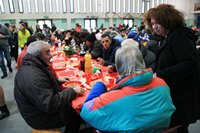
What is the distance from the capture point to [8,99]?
3184 mm

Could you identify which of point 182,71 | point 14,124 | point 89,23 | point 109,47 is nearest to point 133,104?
point 182,71

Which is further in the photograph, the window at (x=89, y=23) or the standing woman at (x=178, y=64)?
the window at (x=89, y=23)

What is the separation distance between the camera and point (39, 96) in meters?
1.24

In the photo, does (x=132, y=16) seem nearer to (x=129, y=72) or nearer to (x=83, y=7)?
(x=83, y=7)

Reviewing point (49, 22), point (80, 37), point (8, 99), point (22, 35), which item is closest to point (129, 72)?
point (8, 99)

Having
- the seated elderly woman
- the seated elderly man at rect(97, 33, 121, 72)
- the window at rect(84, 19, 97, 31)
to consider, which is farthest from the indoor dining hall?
the window at rect(84, 19, 97, 31)

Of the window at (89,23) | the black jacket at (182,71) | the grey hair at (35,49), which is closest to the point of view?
the black jacket at (182,71)

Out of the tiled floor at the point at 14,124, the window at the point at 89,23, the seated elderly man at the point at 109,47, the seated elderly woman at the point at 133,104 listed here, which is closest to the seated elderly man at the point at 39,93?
the seated elderly woman at the point at 133,104

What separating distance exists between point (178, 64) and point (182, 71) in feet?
0.20

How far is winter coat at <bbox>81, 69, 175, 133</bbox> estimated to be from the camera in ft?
3.05

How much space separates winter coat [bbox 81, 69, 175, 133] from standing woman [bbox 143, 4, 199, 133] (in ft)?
1.17

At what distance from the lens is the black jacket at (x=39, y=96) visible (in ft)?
4.10

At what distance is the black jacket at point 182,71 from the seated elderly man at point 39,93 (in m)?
0.77

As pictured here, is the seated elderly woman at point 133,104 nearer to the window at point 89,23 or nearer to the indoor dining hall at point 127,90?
the indoor dining hall at point 127,90
